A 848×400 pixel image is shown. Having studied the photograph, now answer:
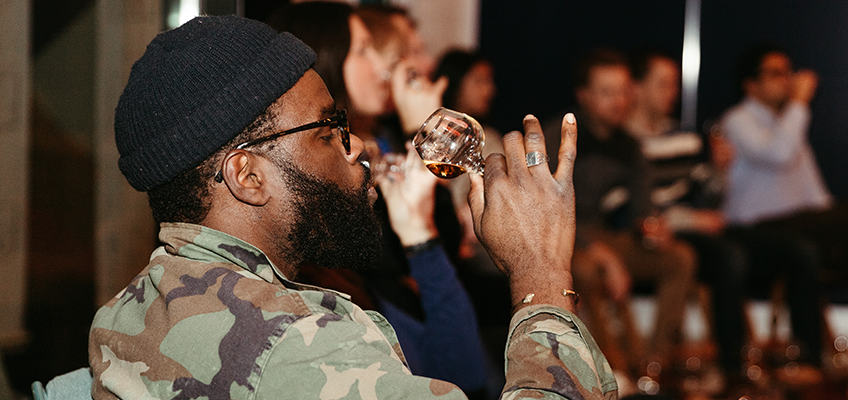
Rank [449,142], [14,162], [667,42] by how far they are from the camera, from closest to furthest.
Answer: [449,142] → [14,162] → [667,42]

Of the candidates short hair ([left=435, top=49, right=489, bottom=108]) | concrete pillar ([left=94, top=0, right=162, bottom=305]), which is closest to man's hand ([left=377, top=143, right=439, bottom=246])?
concrete pillar ([left=94, top=0, right=162, bottom=305])

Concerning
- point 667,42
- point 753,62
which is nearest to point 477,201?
point 753,62

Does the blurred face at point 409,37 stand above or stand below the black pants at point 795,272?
above

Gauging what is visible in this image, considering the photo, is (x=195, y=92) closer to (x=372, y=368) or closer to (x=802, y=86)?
(x=372, y=368)

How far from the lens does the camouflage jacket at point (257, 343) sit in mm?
773

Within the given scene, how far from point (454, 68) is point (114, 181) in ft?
6.47

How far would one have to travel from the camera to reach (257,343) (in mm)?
775

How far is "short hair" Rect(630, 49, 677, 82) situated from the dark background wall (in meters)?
0.88

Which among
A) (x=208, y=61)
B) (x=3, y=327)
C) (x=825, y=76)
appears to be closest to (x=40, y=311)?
(x=3, y=327)

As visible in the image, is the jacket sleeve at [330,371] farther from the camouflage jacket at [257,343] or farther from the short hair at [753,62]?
the short hair at [753,62]

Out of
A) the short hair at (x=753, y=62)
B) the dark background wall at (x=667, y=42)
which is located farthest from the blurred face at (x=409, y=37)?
the dark background wall at (x=667, y=42)

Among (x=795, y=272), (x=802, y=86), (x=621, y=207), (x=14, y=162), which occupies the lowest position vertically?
(x=795, y=272)

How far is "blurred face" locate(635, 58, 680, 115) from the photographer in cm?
435

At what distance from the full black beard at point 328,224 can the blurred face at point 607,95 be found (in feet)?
9.48
